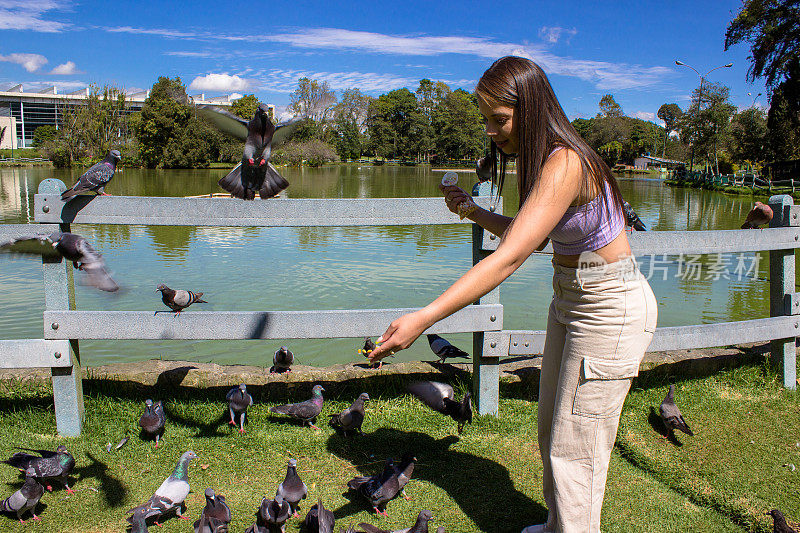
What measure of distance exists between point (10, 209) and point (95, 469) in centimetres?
1973

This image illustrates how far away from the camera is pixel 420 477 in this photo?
130 inches

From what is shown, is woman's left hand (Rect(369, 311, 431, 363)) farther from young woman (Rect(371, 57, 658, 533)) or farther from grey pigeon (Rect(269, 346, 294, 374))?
grey pigeon (Rect(269, 346, 294, 374))

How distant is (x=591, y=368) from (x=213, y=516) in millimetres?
1907

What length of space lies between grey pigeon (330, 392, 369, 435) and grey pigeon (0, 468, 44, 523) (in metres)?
1.67

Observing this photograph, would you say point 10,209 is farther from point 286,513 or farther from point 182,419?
point 286,513

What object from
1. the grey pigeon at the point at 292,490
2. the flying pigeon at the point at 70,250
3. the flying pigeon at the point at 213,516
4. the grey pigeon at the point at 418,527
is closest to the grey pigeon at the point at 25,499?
the flying pigeon at the point at 213,516

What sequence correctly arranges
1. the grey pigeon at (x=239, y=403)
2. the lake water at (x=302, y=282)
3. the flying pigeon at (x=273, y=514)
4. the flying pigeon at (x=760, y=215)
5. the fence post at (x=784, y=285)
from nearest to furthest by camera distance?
the flying pigeon at (x=273, y=514)
the grey pigeon at (x=239, y=403)
the fence post at (x=784, y=285)
the flying pigeon at (x=760, y=215)
the lake water at (x=302, y=282)

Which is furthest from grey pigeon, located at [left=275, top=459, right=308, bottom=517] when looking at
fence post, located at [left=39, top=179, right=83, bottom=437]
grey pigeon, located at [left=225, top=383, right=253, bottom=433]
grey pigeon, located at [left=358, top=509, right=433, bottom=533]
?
fence post, located at [left=39, top=179, right=83, bottom=437]

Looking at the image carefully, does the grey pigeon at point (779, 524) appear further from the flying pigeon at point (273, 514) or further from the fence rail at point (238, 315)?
the flying pigeon at point (273, 514)

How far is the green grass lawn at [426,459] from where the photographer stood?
9.71ft

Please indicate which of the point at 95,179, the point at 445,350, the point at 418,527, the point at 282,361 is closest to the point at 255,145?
the point at 95,179

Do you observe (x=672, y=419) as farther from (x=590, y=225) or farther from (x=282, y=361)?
(x=282, y=361)

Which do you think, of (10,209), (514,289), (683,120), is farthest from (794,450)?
(683,120)

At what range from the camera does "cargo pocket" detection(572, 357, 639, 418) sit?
6.74 feet
